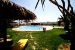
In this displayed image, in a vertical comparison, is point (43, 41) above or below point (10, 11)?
below

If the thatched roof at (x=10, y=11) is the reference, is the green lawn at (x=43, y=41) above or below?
below

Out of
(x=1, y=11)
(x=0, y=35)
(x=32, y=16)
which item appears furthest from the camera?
(x=0, y=35)

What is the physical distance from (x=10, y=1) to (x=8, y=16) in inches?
35.6

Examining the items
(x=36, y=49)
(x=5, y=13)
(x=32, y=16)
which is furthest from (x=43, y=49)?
(x=5, y=13)

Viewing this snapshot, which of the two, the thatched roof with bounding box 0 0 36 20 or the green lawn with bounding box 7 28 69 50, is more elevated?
the thatched roof with bounding box 0 0 36 20

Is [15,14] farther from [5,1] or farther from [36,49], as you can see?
[36,49]

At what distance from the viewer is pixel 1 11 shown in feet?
24.5

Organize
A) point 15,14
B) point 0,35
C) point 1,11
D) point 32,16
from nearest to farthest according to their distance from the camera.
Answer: point 1,11, point 15,14, point 32,16, point 0,35

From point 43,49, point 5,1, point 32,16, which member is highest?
point 5,1

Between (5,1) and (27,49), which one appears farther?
(27,49)

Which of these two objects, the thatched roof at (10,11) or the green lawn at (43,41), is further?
the green lawn at (43,41)

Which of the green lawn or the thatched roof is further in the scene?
the green lawn

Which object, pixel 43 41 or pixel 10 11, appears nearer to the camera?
pixel 10 11

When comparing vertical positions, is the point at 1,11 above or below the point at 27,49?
above
